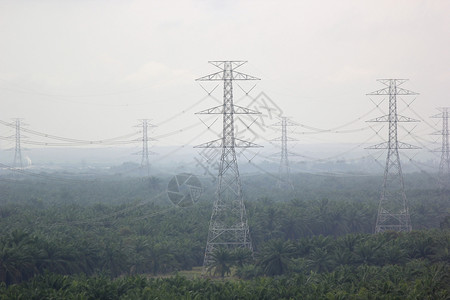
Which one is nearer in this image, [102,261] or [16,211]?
[102,261]

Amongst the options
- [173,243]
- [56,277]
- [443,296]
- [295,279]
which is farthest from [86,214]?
[443,296]

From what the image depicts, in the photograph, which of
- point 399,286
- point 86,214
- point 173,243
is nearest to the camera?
point 399,286

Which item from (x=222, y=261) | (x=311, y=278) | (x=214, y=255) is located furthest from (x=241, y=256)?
(x=311, y=278)

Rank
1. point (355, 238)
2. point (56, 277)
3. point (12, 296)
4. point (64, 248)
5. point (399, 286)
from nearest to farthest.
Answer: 1. point (12, 296)
2. point (399, 286)
3. point (56, 277)
4. point (64, 248)
5. point (355, 238)

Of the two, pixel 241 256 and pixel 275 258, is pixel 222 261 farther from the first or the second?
pixel 275 258

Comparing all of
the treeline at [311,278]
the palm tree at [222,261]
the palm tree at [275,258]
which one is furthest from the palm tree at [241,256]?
the palm tree at [275,258]

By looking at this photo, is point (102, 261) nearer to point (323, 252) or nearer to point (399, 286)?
point (323, 252)
